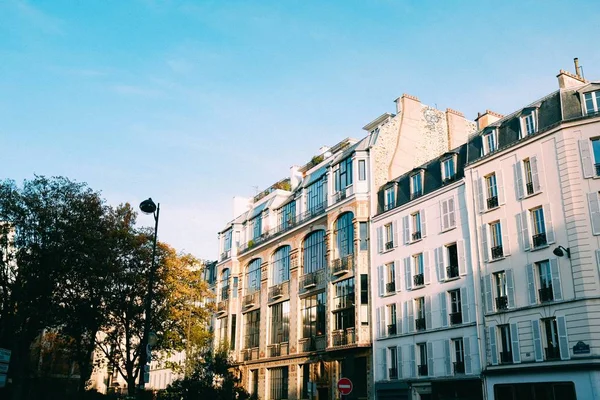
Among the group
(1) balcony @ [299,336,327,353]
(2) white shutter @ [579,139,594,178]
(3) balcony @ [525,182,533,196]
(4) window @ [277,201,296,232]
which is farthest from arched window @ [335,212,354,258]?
(2) white shutter @ [579,139,594,178]

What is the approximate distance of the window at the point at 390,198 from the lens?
3562 centimetres

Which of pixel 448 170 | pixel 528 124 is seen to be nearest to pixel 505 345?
pixel 448 170

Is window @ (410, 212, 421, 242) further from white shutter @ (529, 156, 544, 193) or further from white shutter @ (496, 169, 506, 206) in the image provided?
white shutter @ (529, 156, 544, 193)

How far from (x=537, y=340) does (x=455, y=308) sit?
17.1 feet

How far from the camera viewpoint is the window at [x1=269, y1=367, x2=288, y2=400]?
42.3m

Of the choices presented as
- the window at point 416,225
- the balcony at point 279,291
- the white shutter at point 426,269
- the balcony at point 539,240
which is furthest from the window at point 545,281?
the balcony at point 279,291

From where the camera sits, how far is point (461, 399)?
91.6 feet

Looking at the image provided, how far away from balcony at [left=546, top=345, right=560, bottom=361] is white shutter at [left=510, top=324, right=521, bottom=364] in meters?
1.36

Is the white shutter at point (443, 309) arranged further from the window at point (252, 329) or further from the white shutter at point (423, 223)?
the window at point (252, 329)

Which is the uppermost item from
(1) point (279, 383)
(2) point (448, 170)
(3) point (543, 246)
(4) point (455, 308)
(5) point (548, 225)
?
(2) point (448, 170)

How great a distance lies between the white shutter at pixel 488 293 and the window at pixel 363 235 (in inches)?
387

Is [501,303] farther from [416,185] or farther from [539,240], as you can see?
[416,185]

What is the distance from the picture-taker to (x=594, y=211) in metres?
24.1

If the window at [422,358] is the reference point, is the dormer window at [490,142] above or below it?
above
